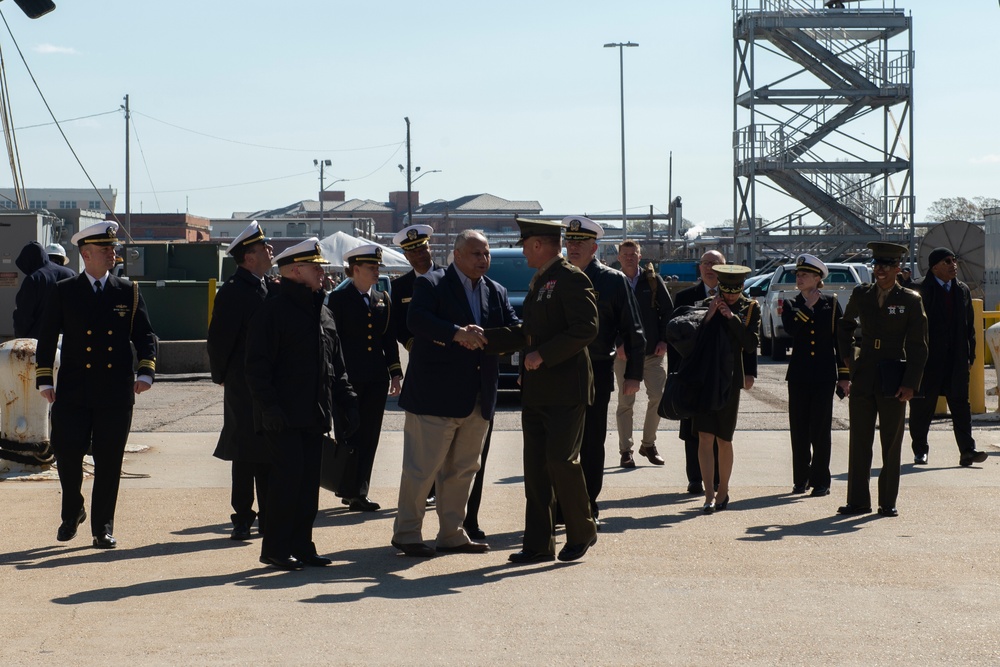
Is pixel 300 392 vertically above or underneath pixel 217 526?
above

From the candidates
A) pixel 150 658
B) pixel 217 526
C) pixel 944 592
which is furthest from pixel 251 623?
pixel 944 592

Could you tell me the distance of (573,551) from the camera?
24.3 feet

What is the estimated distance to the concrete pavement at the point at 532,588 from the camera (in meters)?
5.50

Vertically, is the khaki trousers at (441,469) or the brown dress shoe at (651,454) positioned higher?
the khaki trousers at (441,469)

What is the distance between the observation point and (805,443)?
9.87m

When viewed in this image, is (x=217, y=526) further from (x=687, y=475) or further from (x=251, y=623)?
(x=687, y=475)

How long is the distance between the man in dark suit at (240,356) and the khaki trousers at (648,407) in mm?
3796

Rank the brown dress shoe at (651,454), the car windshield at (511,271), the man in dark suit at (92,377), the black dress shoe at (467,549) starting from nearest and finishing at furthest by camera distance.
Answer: the black dress shoe at (467,549) → the man in dark suit at (92,377) → the brown dress shoe at (651,454) → the car windshield at (511,271)

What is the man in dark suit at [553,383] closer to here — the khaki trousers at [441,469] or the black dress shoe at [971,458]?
the khaki trousers at [441,469]

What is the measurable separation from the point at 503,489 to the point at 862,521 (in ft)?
8.88

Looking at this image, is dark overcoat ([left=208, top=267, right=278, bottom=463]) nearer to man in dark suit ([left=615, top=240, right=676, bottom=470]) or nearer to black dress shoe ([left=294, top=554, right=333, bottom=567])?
black dress shoe ([left=294, top=554, right=333, bottom=567])

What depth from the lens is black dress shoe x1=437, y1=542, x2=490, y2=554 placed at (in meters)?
7.69

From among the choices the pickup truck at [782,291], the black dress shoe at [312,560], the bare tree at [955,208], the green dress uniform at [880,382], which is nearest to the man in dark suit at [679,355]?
the green dress uniform at [880,382]

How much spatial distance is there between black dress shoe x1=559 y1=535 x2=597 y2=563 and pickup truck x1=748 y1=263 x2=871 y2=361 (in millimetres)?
18522
